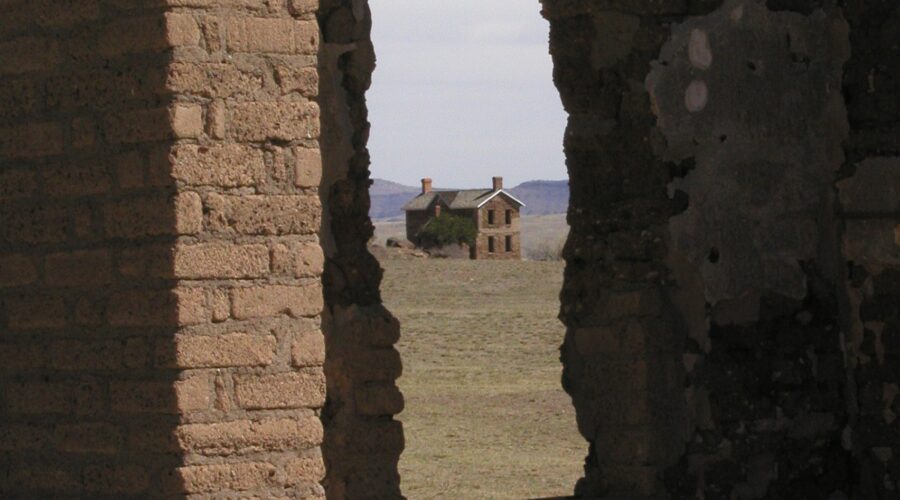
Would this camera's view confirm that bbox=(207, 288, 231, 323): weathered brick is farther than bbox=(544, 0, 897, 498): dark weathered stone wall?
No

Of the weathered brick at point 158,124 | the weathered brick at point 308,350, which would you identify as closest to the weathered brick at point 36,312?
the weathered brick at point 158,124

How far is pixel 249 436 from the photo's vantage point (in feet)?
14.2

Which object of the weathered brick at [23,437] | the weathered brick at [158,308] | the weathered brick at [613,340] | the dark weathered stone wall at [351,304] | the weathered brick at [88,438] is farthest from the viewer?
the weathered brick at [613,340]

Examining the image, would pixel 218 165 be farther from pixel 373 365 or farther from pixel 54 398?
pixel 373 365

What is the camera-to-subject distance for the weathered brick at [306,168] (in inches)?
175

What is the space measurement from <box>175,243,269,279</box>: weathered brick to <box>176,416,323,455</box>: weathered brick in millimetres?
376

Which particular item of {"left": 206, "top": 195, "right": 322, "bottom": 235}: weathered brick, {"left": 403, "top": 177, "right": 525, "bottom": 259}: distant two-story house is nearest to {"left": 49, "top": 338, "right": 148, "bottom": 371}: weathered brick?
{"left": 206, "top": 195, "right": 322, "bottom": 235}: weathered brick

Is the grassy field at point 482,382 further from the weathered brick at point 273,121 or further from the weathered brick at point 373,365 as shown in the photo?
the weathered brick at point 273,121

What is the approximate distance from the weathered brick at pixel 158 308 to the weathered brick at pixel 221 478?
372mm

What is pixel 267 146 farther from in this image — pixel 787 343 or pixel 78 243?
Result: pixel 787 343

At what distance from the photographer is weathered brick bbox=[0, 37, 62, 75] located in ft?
14.4

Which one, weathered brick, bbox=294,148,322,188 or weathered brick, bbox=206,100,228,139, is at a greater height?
weathered brick, bbox=206,100,228,139

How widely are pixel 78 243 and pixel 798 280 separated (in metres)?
3.59

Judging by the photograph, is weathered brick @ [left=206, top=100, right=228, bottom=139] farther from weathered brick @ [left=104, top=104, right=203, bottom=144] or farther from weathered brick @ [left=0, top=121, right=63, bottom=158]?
weathered brick @ [left=0, top=121, right=63, bottom=158]
